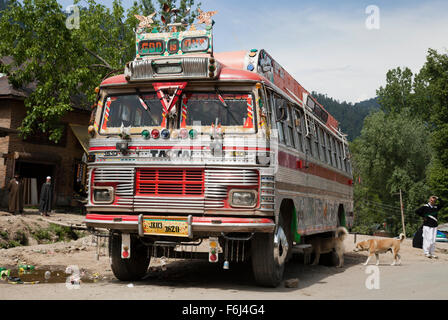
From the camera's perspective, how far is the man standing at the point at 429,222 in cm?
1714

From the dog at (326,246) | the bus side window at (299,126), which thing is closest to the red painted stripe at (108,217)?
the bus side window at (299,126)

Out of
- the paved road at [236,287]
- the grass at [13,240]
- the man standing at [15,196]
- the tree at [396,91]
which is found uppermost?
the tree at [396,91]

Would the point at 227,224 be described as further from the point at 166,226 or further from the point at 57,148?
the point at 57,148

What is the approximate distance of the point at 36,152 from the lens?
27.0 metres

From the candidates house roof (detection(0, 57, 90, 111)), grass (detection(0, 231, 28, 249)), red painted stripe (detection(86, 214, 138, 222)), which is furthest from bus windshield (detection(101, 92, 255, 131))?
house roof (detection(0, 57, 90, 111))

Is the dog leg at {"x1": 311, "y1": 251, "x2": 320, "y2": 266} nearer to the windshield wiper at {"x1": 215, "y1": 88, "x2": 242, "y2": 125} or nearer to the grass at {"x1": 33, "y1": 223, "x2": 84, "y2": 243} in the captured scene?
the windshield wiper at {"x1": 215, "y1": 88, "x2": 242, "y2": 125}

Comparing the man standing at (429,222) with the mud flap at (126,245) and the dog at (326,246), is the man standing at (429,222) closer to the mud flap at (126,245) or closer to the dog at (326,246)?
the dog at (326,246)

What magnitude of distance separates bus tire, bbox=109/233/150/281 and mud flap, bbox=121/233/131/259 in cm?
31

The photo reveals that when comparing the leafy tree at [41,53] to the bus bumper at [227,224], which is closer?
the bus bumper at [227,224]

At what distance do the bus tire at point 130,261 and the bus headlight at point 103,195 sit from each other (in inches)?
25.7

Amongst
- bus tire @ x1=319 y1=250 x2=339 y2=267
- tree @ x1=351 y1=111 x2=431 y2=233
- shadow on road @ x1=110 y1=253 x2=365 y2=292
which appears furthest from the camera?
tree @ x1=351 y1=111 x2=431 y2=233

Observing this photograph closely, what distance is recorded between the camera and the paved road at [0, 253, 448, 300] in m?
7.25

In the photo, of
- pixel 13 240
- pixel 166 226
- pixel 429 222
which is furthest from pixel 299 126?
pixel 13 240
